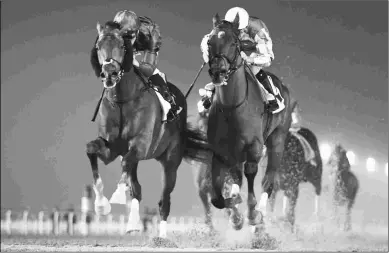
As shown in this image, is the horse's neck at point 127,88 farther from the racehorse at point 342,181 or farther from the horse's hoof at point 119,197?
the racehorse at point 342,181

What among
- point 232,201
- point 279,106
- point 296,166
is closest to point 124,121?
point 232,201

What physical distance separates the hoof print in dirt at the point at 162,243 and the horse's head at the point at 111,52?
2507 millimetres

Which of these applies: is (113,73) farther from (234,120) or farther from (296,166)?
(296,166)

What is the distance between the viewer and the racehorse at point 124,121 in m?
10.6

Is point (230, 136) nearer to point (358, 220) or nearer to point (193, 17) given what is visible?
point (193, 17)

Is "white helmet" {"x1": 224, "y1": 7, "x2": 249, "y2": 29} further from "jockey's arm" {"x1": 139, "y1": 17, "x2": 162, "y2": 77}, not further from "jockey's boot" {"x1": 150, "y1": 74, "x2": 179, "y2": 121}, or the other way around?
"jockey's boot" {"x1": 150, "y1": 74, "x2": 179, "y2": 121}

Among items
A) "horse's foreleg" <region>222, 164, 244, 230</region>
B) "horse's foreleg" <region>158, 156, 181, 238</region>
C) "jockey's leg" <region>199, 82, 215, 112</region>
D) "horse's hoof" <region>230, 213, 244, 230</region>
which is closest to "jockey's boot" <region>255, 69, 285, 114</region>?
"jockey's leg" <region>199, 82, 215, 112</region>

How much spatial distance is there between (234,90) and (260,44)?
98cm

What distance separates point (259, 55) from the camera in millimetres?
11742

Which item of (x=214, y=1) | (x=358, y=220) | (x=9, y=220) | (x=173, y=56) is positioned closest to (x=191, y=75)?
(x=173, y=56)

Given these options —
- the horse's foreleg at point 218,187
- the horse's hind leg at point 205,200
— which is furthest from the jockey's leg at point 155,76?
the horse's hind leg at point 205,200

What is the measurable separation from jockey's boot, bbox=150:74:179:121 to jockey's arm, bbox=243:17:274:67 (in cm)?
118

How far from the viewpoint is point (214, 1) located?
1333cm

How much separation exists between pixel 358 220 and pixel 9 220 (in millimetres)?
9208
